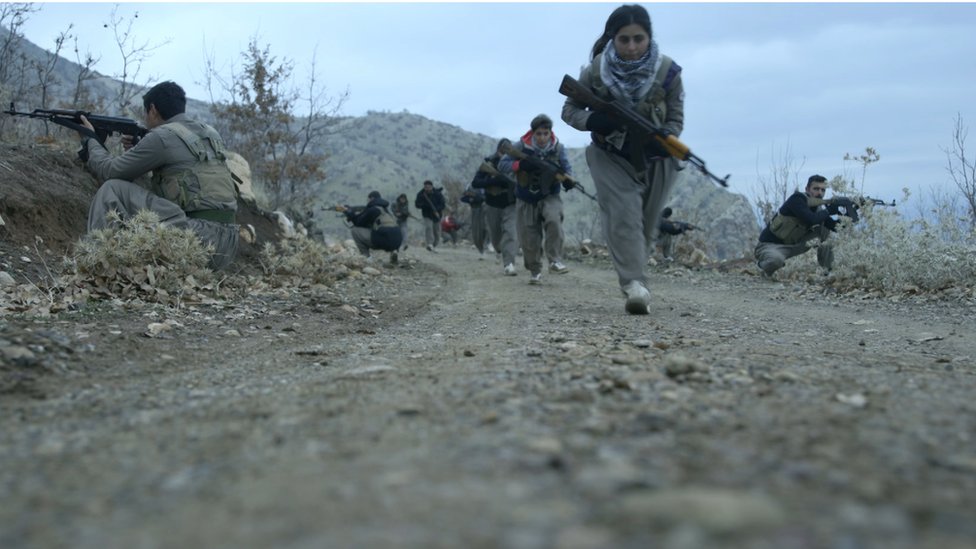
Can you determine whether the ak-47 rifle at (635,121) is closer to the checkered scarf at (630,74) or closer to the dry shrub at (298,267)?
the checkered scarf at (630,74)

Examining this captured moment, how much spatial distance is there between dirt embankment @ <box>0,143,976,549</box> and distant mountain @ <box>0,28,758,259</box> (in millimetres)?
26055

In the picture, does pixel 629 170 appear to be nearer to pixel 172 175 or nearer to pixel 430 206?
pixel 172 175

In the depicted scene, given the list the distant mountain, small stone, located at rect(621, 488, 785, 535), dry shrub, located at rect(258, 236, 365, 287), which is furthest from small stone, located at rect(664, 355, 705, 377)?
the distant mountain

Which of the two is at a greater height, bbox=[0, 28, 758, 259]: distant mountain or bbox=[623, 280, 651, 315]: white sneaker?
bbox=[0, 28, 758, 259]: distant mountain

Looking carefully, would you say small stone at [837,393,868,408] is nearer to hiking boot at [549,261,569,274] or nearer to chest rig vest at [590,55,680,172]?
chest rig vest at [590,55,680,172]

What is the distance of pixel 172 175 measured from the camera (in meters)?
5.71

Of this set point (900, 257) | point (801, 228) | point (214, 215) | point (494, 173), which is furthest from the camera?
point (494, 173)

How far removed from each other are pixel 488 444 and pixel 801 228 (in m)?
8.88

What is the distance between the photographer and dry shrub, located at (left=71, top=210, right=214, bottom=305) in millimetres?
4742

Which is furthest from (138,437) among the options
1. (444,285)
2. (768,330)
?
(444,285)

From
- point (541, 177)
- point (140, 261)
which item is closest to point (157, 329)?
point (140, 261)

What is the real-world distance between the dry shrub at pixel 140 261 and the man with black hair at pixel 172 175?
1.17 ft

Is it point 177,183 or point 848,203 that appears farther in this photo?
point 848,203

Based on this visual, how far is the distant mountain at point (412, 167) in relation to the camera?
113ft
